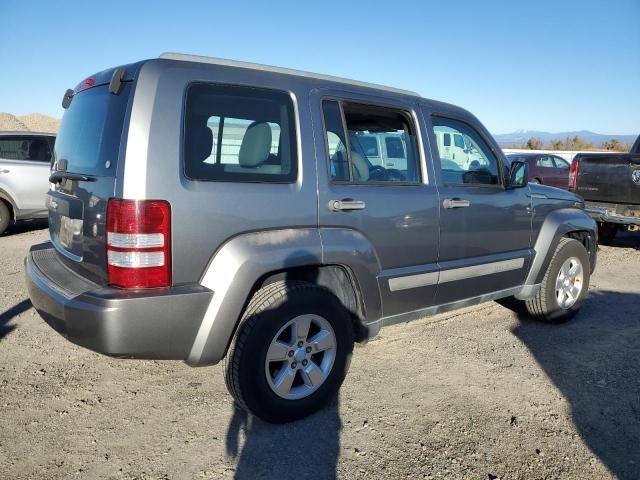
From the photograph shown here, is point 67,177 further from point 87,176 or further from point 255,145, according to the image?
point 255,145

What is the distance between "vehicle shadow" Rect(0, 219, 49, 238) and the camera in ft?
29.2

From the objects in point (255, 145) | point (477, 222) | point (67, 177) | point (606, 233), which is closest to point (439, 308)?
point (477, 222)

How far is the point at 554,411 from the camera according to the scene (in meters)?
3.05

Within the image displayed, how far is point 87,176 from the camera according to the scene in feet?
8.66

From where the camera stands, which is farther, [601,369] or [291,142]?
[601,369]

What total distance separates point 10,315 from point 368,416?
3.49 metres

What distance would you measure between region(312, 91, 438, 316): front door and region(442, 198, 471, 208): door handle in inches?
3.3

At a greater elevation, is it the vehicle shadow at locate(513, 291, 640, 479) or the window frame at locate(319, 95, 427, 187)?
the window frame at locate(319, 95, 427, 187)

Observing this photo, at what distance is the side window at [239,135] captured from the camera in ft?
8.23

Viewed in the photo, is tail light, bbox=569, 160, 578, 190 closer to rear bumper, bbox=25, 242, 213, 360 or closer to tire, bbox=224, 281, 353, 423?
tire, bbox=224, 281, 353, 423

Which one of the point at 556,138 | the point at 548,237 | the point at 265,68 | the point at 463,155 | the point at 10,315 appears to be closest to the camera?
the point at 265,68

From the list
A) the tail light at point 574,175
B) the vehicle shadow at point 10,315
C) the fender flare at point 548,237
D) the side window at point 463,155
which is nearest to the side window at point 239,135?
the side window at point 463,155

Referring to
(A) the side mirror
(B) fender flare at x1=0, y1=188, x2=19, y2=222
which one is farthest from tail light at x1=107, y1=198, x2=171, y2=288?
(B) fender flare at x1=0, y1=188, x2=19, y2=222

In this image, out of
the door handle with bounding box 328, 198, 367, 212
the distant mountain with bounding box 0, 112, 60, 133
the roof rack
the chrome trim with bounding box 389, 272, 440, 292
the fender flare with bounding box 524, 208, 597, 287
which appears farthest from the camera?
the distant mountain with bounding box 0, 112, 60, 133
